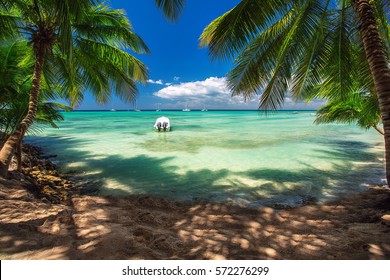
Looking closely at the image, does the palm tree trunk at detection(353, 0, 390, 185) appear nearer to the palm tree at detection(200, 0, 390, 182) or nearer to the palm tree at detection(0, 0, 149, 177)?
the palm tree at detection(200, 0, 390, 182)

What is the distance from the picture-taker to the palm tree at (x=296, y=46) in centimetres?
457

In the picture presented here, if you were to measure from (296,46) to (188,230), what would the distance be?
4396 mm

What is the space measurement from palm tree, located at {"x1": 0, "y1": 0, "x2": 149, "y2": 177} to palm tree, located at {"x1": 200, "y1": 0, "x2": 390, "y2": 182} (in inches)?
119

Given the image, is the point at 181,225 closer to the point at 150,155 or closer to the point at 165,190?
the point at 165,190

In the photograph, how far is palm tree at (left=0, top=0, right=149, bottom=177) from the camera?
202 inches

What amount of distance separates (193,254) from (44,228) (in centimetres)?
193

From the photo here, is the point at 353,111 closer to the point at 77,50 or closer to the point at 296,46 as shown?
the point at 296,46

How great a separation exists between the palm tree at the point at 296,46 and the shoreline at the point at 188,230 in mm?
2551

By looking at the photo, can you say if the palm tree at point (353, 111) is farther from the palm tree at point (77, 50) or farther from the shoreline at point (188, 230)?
the palm tree at point (77, 50)

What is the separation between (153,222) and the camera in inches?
148

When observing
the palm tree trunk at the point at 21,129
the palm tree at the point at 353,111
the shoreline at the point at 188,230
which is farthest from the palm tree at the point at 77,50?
the palm tree at the point at 353,111

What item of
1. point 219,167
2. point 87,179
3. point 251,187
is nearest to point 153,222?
point 251,187

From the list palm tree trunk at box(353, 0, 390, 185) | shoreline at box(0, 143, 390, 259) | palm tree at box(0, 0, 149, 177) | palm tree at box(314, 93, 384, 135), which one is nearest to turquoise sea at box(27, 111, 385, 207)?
shoreline at box(0, 143, 390, 259)

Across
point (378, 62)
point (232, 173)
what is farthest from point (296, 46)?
point (232, 173)
